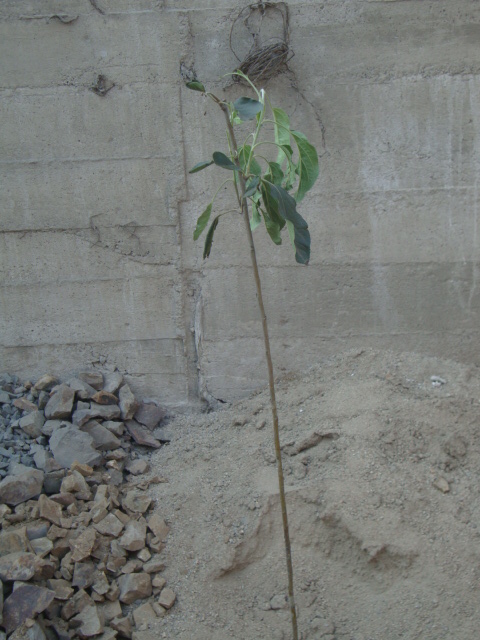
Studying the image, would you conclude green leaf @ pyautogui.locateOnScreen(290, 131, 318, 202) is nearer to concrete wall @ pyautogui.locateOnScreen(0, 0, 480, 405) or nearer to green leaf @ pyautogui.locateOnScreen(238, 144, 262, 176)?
green leaf @ pyautogui.locateOnScreen(238, 144, 262, 176)

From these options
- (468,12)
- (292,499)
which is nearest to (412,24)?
(468,12)

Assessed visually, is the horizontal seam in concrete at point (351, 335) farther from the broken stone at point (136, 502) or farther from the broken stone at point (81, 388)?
the broken stone at point (136, 502)

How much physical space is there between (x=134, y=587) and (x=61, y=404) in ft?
3.97

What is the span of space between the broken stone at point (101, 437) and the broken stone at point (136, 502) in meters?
0.35

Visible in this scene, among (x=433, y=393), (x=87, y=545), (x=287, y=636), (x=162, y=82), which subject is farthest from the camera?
(x=162, y=82)

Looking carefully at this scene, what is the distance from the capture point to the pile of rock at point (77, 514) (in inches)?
104

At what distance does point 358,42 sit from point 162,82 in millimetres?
1160

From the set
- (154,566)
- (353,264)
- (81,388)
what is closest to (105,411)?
(81,388)

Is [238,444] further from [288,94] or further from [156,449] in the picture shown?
[288,94]

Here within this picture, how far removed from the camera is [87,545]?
2881mm

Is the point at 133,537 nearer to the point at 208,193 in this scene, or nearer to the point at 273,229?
the point at 273,229

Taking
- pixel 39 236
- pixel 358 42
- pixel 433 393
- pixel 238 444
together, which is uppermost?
pixel 358 42

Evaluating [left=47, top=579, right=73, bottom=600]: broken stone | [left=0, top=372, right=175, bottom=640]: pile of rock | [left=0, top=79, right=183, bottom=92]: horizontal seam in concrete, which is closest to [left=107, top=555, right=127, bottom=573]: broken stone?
[left=0, top=372, right=175, bottom=640]: pile of rock

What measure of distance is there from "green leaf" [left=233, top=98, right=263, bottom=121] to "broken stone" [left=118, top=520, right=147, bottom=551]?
6.63 ft
